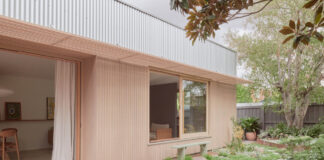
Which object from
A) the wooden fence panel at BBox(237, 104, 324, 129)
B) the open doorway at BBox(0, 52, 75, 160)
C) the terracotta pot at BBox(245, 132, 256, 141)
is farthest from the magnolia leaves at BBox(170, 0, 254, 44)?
the wooden fence panel at BBox(237, 104, 324, 129)

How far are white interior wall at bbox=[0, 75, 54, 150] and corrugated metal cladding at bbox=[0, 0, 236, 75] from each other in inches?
209

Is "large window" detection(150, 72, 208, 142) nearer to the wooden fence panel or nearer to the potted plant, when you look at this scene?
the potted plant

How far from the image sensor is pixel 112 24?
Answer: 19.8ft

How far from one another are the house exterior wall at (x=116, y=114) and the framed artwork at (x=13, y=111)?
5050 mm

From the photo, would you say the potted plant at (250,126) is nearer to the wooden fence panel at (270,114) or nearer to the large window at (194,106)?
the wooden fence panel at (270,114)

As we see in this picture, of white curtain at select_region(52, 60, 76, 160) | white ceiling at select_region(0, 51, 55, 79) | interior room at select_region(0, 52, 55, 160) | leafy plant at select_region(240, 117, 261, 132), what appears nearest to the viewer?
white curtain at select_region(52, 60, 76, 160)

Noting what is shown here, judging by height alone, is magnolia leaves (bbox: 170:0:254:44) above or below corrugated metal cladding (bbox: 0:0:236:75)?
below

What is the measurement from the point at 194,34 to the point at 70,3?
3.43 meters

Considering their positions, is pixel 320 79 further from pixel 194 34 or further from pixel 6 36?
pixel 6 36

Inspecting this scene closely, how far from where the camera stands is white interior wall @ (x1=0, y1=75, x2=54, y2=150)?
923 cm

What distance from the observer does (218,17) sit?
2.76 m

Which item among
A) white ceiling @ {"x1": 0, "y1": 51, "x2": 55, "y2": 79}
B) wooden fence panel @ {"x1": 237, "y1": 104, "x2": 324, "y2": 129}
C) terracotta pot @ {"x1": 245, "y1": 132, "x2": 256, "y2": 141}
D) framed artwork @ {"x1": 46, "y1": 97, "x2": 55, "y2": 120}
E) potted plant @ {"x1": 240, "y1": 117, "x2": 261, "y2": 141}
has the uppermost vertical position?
white ceiling @ {"x1": 0, "y1": 51, "x2": 55, "y2": 79}

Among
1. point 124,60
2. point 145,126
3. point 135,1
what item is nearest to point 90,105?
point 124,60

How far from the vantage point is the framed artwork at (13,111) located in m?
9.16
